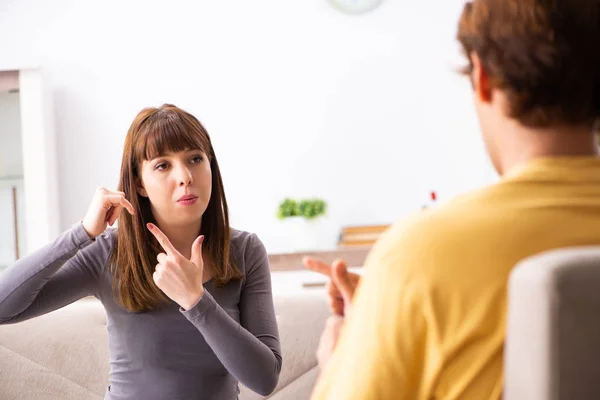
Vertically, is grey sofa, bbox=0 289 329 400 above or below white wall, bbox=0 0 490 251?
below

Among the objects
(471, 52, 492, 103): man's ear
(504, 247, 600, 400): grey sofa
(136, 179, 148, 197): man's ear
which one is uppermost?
(471, 52, 492, 103): man's ear

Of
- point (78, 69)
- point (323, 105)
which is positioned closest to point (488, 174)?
point (323, 105)

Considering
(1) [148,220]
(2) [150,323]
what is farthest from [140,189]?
(2) [150,323]

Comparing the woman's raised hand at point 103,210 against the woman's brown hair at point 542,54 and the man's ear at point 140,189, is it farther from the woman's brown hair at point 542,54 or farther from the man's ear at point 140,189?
the woman's brown hair at point 542,54

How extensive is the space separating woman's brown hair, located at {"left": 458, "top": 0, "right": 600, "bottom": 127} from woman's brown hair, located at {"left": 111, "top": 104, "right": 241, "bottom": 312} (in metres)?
1.09

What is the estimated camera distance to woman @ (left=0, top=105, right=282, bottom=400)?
1.63m

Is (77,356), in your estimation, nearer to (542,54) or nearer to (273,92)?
(542,54)

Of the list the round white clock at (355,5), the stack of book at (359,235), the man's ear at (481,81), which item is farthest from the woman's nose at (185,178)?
the round white clock at (355,5)

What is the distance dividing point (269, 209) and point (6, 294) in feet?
8.15

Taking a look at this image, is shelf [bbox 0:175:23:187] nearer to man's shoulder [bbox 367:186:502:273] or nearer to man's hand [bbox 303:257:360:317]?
man's hand [bbox 303:257:360:317]

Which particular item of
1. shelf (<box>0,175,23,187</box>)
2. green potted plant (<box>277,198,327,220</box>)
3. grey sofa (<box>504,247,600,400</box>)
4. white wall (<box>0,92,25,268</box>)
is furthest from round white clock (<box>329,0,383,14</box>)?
grey sofa (<box>504,247,600,400</box>)

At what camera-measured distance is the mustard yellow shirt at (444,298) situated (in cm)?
64

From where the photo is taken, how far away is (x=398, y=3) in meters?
4.01

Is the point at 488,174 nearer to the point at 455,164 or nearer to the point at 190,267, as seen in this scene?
the point at 455,164
